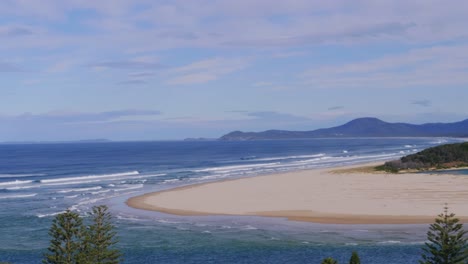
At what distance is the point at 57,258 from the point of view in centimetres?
1977

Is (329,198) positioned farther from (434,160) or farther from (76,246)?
(434,160)

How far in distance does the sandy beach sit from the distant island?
5.82 m

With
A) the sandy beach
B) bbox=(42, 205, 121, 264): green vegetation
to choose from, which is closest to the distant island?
the sandy beach

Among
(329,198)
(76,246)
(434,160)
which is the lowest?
(329,198)

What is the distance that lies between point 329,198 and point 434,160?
30.9 metres

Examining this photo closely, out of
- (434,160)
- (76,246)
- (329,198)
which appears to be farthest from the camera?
(434,160)

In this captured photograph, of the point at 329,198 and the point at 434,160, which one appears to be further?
the point at 434,160

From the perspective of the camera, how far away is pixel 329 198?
46406mm

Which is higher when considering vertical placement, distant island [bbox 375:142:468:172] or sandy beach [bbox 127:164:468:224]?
distant island [bbox 375:142:468:172]

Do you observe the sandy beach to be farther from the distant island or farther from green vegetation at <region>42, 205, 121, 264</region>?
green vegetation at <region>42, 205, 121, 264</region>

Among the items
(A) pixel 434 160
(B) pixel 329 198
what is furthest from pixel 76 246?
(A) pixel 434 160

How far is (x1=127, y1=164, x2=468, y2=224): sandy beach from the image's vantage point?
38.2 m

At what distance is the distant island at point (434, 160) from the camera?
228ft

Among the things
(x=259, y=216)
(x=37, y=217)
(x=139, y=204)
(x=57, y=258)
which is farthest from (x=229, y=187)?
(x=57, y=258)
